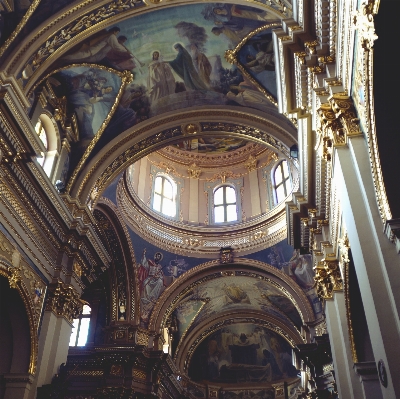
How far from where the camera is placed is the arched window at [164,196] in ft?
64.2

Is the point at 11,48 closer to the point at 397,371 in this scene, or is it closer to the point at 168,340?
the point at 397,371

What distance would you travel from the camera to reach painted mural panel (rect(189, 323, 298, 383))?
2164cm

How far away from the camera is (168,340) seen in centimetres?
1958

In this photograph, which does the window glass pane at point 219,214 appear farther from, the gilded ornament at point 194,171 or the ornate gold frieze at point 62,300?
the ornate gold frieze at point 62,300

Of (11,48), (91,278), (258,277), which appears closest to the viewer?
(11,48)

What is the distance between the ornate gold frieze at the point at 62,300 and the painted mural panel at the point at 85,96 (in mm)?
2667

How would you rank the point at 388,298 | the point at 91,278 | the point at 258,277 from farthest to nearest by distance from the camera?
the point at 258,277 → the point at 91,278 → the point at 388,298

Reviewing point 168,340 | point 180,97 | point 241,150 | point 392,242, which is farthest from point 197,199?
point 392,242

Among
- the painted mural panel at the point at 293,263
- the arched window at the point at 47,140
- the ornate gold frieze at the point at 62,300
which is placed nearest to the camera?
the ornate gold frieze at the point at 62,300

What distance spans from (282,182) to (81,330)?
9.77 m

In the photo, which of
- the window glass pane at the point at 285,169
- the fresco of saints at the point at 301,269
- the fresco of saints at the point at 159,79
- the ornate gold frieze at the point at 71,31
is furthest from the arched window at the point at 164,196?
the ornate gold frieze at the point at 71,31

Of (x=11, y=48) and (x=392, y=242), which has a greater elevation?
(x=11, y=48)

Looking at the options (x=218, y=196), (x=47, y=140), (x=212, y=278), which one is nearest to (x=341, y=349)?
(x=47, y=140)

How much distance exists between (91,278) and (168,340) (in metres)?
8.84
